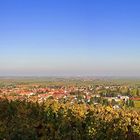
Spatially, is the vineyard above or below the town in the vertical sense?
above

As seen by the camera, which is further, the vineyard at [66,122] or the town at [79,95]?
the town at [79,95]

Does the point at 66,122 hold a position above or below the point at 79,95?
above

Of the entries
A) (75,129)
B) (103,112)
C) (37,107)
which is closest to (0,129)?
(37,107)

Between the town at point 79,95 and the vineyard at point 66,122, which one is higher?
the vineyard at point 66,122

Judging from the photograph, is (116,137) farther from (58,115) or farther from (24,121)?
(24,121)

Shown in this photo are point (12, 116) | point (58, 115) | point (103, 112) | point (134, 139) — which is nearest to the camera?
point (134, 139)

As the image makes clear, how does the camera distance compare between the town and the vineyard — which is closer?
the vineyard

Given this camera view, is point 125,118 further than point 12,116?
No

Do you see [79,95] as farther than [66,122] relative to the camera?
Yes
